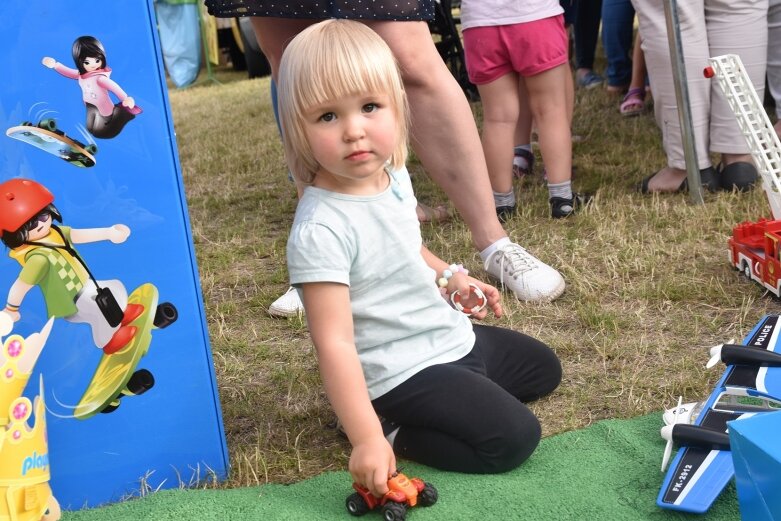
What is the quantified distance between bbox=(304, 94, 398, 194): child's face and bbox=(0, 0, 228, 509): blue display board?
212 millimetres

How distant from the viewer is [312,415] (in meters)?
1.74

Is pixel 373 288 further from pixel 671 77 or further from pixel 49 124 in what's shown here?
pixel 671 77

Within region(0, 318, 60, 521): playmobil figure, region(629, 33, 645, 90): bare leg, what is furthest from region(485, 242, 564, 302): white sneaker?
region(629, 33, 645, 90): bare leg

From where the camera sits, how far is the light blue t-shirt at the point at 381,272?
144 centimetres

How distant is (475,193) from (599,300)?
373 millimetres

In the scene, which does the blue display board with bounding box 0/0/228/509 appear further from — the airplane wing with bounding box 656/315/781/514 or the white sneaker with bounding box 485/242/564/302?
the white sneaker with bounding box 485/242/564/302

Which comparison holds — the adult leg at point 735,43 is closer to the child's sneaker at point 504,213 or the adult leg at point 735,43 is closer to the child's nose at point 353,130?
the child's sneaker at point 504,213

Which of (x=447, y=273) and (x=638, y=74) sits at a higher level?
(x=447, y=273)

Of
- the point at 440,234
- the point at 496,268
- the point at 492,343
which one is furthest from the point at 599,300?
the point at 440,234

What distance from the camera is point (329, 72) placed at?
138cm

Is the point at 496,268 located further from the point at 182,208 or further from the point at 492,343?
the point at 182,208

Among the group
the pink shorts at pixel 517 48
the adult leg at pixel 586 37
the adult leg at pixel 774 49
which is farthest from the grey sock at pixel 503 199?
the adult leg at pixel 586 37

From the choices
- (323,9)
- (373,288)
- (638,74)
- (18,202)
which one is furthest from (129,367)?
(638,74)

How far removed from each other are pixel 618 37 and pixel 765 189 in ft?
8.76
